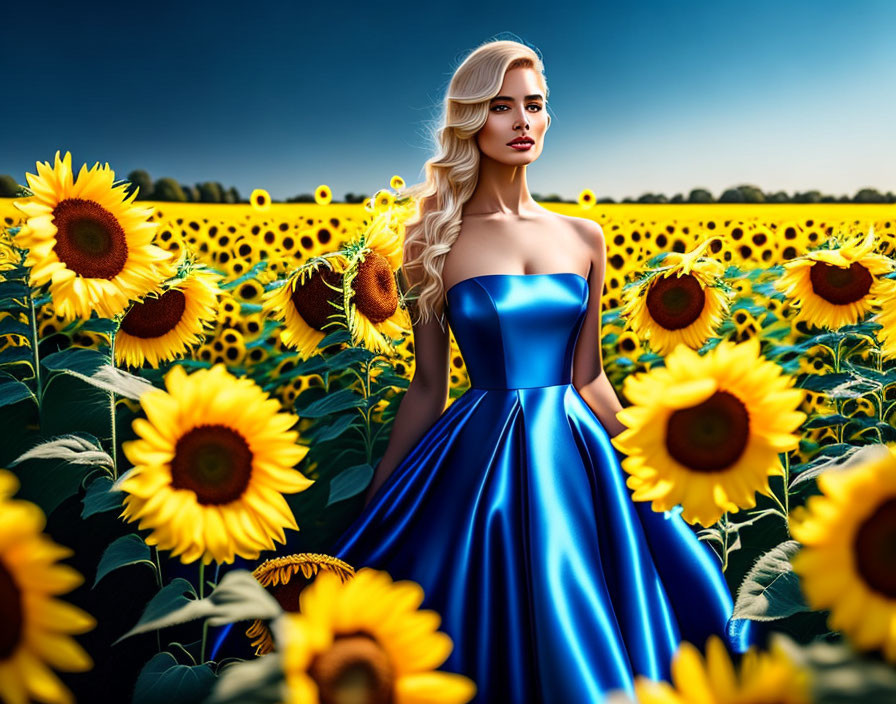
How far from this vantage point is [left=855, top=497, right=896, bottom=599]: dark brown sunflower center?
2.13ft

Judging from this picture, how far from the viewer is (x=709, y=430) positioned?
99 centimetres

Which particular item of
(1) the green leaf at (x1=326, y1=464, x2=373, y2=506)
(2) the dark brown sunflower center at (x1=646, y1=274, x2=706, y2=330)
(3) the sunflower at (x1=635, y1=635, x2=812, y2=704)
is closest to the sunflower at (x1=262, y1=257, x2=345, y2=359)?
(1) the green leaf at (x1=326, y1=464, x2=373, y2=506)

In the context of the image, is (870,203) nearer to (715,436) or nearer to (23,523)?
(715,436)

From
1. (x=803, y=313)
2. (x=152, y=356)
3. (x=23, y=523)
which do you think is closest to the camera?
(x=23, y=523)

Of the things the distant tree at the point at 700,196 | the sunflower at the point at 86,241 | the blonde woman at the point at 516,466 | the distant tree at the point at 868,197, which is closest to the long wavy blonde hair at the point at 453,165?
the blonde woman at the point at 516,466

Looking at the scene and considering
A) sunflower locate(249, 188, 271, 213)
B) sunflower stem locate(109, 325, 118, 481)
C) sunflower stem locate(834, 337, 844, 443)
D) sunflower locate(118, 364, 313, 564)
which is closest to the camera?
sunflower locate(118, 364, 313, 564)

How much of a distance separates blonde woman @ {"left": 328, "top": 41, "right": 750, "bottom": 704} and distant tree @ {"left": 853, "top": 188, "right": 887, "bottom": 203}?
6157mm

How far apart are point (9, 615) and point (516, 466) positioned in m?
1.46

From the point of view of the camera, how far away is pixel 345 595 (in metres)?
0.67

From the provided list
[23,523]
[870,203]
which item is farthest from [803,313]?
[870,203]

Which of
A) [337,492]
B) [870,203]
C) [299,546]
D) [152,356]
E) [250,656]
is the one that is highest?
[870,203]

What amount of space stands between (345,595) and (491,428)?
1.41 meters

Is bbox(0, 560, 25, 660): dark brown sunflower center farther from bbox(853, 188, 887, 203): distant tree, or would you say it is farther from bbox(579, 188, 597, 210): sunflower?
bbox(853, 188, 887, 203): distant tree

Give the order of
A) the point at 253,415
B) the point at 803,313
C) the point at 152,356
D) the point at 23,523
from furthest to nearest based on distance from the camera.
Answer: the point at 803,313, the point at 152,356, the point at 253,415, the point at 23,523
